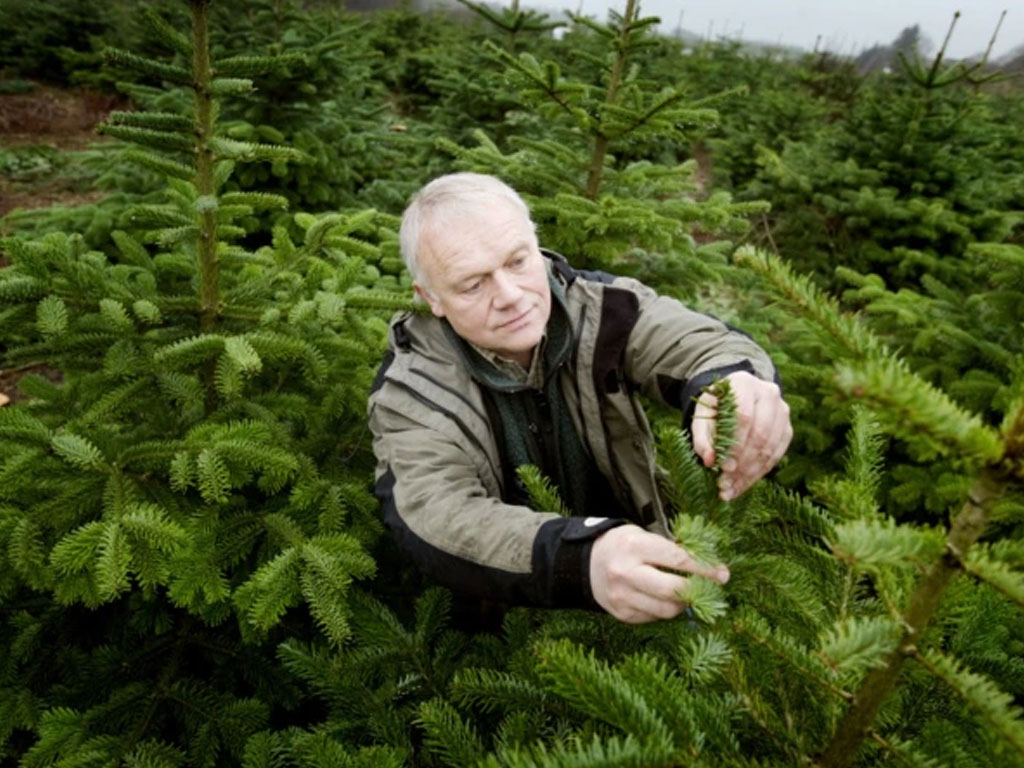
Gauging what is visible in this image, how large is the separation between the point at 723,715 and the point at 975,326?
3.75 metres

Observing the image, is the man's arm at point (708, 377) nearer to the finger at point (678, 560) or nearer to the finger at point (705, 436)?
the finger at point (705, 436)

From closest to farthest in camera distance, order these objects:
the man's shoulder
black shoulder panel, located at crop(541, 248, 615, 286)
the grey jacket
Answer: the grey jacket, the man's shoulder, black shoulder panel, located at crop(541, 248, 615, 286)

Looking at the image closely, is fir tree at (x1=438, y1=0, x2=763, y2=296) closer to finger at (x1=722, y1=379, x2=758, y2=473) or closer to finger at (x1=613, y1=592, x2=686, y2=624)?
finger at (x1=722, y1=379, x2=758, y2=473)

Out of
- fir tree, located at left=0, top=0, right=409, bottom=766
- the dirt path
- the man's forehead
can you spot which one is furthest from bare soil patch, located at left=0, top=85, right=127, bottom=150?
the man's forehead

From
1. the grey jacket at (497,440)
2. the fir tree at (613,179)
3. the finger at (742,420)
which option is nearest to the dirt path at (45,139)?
the fir tree at (613,179)

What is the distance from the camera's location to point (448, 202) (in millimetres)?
1938

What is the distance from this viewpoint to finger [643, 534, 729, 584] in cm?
102

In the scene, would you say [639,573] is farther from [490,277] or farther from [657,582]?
[490,277]

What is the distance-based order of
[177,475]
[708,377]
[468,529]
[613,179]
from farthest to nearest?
1. [613,179]
2. [177,475]
3. [708,377]
4. [468,529]

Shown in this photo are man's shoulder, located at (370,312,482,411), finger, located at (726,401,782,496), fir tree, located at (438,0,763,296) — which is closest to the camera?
finger, located at (726,401,782,496)

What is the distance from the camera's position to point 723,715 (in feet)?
3.41

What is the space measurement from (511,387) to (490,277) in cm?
35

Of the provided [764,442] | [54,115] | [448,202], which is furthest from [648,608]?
[54,115]

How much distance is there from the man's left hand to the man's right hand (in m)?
0.18
